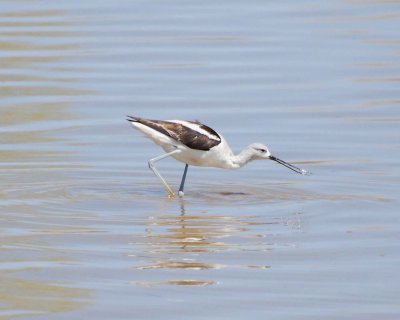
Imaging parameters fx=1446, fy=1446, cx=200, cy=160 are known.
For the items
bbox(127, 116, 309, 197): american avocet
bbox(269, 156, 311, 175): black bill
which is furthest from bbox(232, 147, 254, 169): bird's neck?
bbox(269, 156, 311, 175): black bill

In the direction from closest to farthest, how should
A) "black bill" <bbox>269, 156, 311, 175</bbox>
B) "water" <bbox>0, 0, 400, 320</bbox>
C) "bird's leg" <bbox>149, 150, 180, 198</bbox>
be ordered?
"water" <bbox>0, 0, 400, 320</bbox> → "bird's leg" <bbox>149, 150, 180, 198</bbox> → "black bill" <bbox>269, 156, 311, 175</bbox>

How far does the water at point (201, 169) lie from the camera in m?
8.33

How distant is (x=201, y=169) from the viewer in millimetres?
12953

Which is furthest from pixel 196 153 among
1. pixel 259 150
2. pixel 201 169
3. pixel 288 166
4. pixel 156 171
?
pixel 201 169

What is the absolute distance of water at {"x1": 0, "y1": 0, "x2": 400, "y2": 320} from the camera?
8328 mm

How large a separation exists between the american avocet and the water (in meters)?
0.21

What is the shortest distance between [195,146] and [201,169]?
1089mm

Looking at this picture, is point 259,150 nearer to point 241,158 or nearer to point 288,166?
point 241,158

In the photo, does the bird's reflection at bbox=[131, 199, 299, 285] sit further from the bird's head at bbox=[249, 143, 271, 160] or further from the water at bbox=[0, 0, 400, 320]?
the bird's head at bbox=[249, 143, 271, 160]

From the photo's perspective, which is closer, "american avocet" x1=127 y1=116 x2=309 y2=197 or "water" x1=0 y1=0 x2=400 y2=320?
"water" x1=0 y1=0 x2=400 y2=320

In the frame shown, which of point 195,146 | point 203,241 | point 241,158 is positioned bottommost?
point 203,241

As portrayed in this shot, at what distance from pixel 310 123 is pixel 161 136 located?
240cm

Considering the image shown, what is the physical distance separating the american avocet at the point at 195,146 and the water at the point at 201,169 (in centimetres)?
21

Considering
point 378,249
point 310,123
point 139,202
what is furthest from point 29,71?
point 378,249
